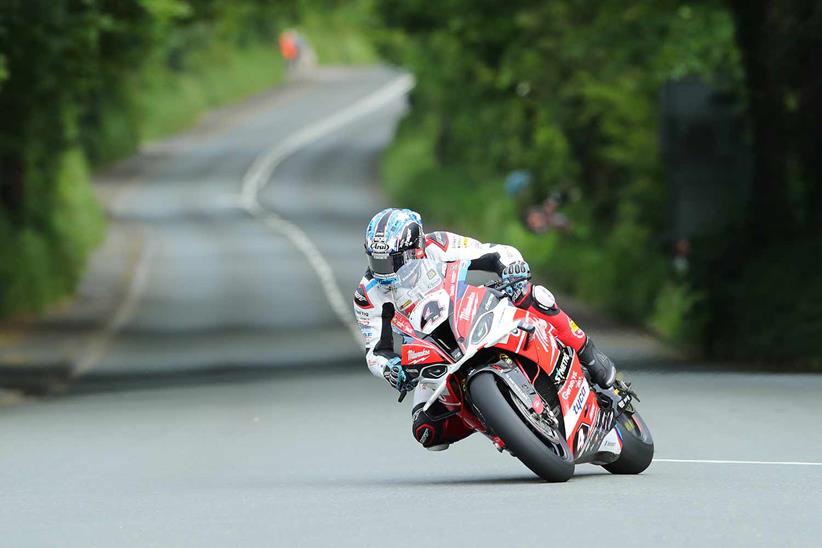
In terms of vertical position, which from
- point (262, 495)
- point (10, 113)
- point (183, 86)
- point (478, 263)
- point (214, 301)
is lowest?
point (183, 86)

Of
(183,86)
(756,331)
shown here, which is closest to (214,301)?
(756,331)

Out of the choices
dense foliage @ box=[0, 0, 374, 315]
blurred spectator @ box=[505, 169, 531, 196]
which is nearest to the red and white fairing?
dense foliage @ box=[0, 0, 374, 315]

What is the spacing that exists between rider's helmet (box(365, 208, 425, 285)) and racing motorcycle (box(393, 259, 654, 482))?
0.06 metres

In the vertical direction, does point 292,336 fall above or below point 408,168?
above

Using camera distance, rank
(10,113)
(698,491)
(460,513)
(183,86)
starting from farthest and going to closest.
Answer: (183,86) → (10,113) → (698,491) → (460,513)

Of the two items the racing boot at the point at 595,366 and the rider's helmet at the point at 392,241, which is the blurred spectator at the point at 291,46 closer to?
the racing boot at the point at 595,366

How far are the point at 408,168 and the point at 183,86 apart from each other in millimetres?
29524

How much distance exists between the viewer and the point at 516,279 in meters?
11.6

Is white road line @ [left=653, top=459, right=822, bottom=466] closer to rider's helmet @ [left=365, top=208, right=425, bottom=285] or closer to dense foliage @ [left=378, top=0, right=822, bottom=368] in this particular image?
rider's helmet @ [left=365, top=208, right=425, bottom=285]

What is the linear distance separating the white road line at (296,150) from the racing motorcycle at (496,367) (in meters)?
20.6

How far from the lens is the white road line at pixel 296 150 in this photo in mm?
41463

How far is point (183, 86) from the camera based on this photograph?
91.6m

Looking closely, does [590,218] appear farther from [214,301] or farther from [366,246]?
[366,246]

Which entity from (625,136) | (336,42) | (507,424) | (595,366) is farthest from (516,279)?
(336,42)
